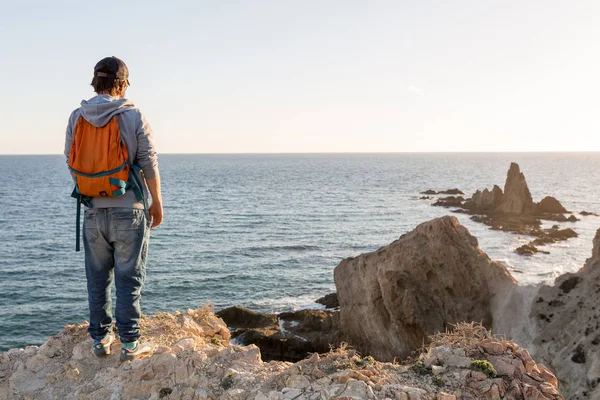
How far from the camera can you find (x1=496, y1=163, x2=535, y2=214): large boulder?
71.0 meters

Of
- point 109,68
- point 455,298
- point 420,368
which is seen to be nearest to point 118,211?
point 109,68

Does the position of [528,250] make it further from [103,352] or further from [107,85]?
[107,85]

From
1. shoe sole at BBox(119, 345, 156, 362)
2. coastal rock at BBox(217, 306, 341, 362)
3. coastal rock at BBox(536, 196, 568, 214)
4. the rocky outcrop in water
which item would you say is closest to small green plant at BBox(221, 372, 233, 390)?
shoe sole at BBox(119, 345, 156, 362)

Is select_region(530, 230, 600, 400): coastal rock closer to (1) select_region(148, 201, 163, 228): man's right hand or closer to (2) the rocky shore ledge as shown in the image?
(2) the rocky shore ledge

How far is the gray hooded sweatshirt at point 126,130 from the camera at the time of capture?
5.55 m

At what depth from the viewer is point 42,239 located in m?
50.7

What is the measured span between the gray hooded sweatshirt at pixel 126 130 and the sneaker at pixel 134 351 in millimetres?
1839

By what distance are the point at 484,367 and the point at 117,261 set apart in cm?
457

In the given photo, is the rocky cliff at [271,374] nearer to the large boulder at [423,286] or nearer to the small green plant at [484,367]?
the small green plant at [484,367]

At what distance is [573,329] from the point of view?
1752 centimetres

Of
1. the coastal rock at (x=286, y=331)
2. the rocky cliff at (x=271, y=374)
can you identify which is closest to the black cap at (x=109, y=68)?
the rocky cliff at (x=271, y=374)

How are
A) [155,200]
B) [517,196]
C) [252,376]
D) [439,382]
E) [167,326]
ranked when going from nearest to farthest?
1. [439,382]
2. [252,376]
3. [155,200]
4. [167,326]
5. [517,196]

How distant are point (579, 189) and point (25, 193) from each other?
12328 cm

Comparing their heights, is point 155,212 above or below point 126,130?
below
